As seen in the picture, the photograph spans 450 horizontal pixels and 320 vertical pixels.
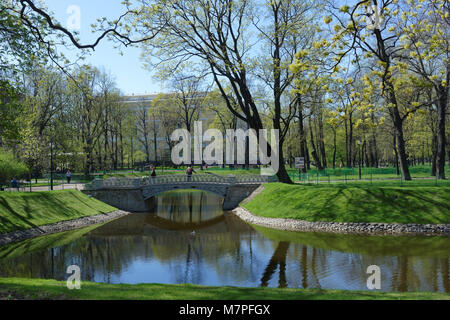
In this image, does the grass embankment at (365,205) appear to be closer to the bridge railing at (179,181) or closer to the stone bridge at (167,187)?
the stone bridge at (167,187)

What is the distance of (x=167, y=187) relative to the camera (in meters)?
40.4

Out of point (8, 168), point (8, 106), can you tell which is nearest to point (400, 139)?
point (8, 106)

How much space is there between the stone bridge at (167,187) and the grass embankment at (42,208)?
10.0ft

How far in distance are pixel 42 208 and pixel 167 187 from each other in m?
13.9

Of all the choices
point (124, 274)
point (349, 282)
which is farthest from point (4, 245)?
point (349, 282)

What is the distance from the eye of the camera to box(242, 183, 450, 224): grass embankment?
24527 millimetres

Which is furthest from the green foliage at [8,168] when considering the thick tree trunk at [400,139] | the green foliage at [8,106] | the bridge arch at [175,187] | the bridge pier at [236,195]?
the thick tree trunk at [400,139]

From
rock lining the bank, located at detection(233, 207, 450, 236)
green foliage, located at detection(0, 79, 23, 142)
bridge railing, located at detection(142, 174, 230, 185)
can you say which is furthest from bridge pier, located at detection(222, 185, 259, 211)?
green foliage, located at detection(0, 79, 23, 142)

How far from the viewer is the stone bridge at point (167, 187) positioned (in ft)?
129

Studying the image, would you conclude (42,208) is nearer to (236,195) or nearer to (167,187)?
(167,187)

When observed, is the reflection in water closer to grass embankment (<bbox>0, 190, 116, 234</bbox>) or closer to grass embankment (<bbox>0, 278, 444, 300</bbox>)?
grass embankment (<bbox>0, 190, 116, 234</bbox>)

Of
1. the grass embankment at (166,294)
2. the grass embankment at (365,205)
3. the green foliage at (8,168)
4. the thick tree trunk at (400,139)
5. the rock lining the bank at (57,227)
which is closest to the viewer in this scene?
the grass embankment at (166,294)

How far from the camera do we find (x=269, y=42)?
3725 centimetres
